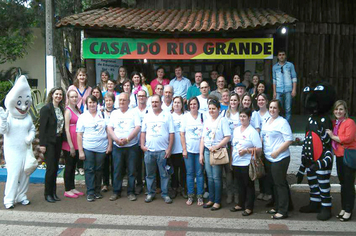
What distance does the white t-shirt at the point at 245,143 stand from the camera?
6.07 metres

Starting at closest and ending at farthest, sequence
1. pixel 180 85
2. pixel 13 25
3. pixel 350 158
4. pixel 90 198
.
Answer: pixel 350 158, pixel 90 198, pixel 180 85, pixel 13 25

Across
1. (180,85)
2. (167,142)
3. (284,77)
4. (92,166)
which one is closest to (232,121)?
(167,142)

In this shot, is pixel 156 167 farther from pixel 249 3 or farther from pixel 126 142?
pixel 249 3

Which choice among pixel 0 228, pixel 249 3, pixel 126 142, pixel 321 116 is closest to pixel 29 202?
pixel 0 228

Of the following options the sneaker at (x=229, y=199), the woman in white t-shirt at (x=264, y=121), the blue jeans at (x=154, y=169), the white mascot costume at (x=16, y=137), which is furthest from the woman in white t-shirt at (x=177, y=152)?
the white mascot costume at (x=16, y=137)

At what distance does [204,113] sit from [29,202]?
11.0 feet

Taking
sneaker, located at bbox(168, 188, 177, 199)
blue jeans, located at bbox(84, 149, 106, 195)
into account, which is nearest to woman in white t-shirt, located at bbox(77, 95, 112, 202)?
blue jeans, located at bbox(84, 149, 106, 195)

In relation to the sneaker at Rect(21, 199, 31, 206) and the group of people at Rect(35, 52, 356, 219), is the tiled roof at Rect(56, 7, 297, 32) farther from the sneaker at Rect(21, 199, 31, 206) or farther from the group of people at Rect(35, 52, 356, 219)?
the sneaker at Rect(21, 199, 31, 206)

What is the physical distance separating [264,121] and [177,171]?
71.7 inches

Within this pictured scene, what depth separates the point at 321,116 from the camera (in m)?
6.07

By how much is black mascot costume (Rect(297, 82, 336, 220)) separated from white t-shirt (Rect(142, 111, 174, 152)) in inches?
87.9

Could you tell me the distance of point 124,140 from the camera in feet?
22.2

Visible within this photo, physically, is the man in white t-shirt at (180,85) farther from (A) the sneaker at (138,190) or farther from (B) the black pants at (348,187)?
(B) the black pants at (348,187)

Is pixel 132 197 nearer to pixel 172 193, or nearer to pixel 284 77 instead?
pixel 172 193
